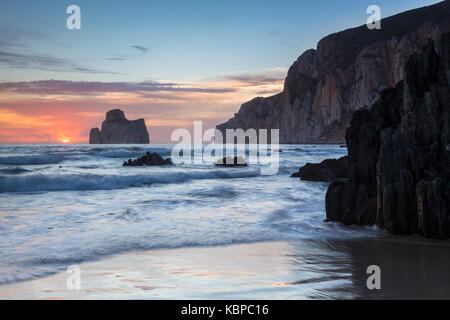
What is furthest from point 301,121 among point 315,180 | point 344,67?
point 315,180

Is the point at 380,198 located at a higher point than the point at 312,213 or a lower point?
higher

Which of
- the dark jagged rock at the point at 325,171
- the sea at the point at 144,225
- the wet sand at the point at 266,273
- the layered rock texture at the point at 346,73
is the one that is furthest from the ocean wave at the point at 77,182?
the layered rock texture at the point at 346,73

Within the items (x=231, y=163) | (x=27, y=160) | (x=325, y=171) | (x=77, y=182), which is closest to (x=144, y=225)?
(x=77, y=182)

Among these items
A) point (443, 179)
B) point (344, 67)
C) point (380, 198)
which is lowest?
point (380, 198)

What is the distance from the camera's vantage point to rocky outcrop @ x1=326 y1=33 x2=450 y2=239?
239 inches

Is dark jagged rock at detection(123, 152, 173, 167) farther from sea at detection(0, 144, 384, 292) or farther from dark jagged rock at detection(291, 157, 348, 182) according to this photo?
sea at detection(0, 144, 384, 292)

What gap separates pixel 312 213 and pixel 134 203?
599cm

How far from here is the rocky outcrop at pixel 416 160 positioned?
6.07m

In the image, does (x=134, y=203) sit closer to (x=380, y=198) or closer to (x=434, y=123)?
(x=380, y=198)

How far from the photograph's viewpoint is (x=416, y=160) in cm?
643
